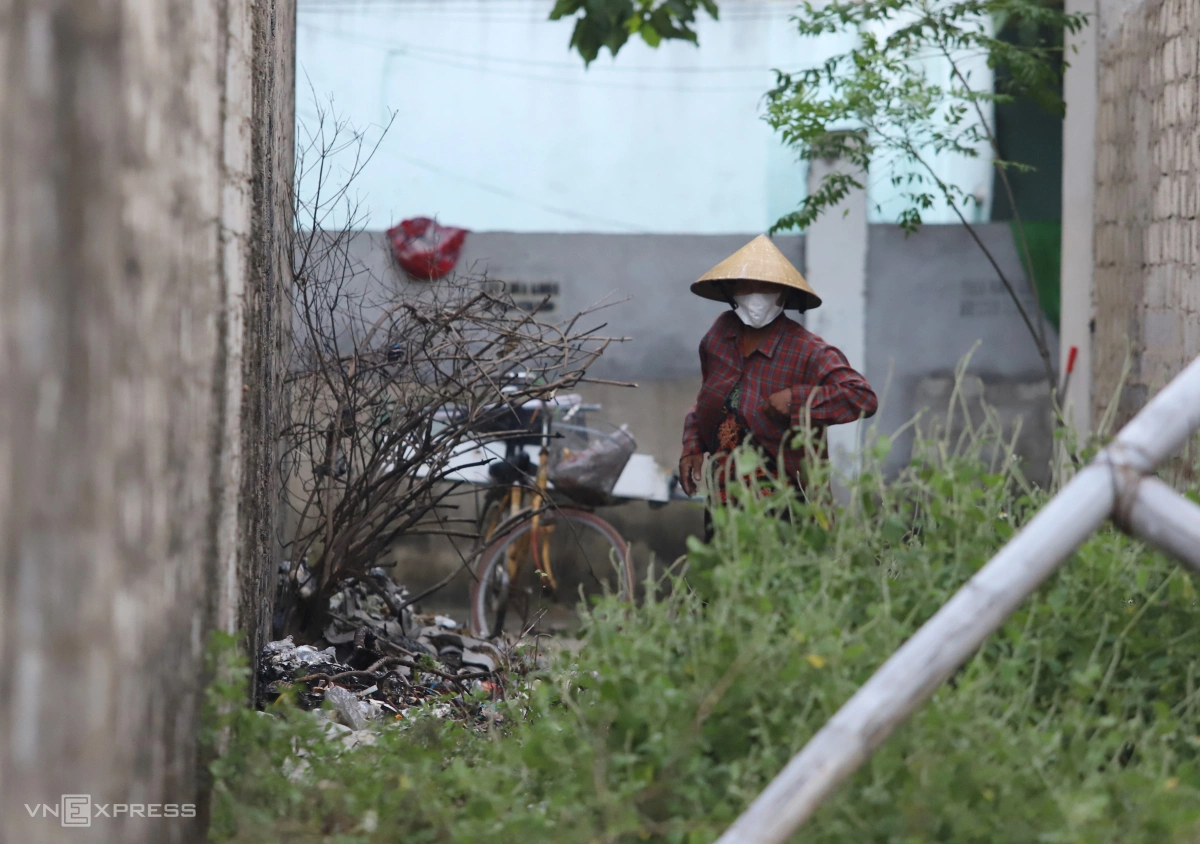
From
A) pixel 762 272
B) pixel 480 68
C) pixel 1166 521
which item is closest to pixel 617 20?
pixel 762 272

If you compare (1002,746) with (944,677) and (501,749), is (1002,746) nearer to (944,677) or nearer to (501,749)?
(944,677)

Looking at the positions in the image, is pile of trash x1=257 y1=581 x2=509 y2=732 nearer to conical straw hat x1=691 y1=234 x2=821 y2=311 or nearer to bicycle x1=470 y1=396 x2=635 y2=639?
bicycle x1=470 y1=396 x2=635 y2=639

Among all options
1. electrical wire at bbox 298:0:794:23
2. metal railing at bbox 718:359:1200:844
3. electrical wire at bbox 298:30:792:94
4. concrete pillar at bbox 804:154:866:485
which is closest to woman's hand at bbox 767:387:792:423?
metal railing at bbox 718:359:1200:844

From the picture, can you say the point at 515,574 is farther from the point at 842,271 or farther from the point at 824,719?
the point at 824,719

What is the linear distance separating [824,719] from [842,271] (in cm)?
584

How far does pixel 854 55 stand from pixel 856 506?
4655mm

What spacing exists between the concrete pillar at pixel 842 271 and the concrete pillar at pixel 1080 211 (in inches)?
58.2

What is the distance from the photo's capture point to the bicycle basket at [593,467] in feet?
20.0

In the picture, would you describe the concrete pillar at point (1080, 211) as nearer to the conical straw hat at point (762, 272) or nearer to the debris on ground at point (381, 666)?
the conical straw hat at point (762, 272)

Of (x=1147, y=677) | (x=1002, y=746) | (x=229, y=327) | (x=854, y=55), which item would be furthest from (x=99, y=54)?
(x=854, y=55)

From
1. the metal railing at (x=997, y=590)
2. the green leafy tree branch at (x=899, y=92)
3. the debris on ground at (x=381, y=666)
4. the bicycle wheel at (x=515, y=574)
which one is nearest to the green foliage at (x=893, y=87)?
the green leafy tree branch at (x=899, y=92)

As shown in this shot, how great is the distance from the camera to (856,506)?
2.99 meters

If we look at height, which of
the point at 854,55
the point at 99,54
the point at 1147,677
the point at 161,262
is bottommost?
the point at 1147,677

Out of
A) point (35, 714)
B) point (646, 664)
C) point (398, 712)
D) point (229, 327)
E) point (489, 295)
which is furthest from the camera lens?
point (489, 295)
